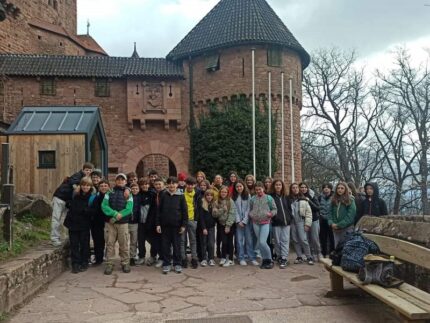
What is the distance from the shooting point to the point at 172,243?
7.34m

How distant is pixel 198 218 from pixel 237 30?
15.1 meters

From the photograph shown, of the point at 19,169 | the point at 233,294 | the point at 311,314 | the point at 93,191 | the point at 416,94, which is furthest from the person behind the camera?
the point at 416,94

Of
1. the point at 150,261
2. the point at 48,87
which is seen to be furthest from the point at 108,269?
the point at 48,87

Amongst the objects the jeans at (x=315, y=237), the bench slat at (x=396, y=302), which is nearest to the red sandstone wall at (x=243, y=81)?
the jeans at (x=315, y=237)

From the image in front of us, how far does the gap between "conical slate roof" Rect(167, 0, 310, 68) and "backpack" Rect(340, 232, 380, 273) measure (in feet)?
53.7

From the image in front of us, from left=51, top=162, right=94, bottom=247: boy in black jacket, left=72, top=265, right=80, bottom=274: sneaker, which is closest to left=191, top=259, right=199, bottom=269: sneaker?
left=72, top=265, right=80, bottom=274: sneaker

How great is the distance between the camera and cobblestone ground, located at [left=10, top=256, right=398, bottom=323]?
188 inches

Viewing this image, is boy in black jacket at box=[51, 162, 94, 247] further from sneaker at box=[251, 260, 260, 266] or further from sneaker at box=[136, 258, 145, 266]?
sneaker at box=[251, 260, 260, 266]

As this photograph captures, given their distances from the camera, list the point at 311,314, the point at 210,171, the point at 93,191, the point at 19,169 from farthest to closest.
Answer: the point at 210,171 → the point at 19,169 → the point at 93,191 → the point at 311,314

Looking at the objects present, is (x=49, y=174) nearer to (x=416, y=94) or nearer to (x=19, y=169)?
(x=19, y=169)

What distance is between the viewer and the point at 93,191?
7324 millimetres

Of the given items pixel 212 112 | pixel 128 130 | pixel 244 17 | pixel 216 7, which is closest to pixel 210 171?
pixel 212 112

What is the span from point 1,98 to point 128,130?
5942 mm

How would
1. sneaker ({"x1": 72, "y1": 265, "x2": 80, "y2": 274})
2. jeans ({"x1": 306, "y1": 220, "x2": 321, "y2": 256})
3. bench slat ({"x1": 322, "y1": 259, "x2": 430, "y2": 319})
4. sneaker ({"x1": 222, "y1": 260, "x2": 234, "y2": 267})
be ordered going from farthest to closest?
jeans ({"x1": 306, "y1": 220, "x2": 321, "y2": 256})
sneaker ({"x1": 222, "y1": 260, "x2": 234, "y2": 267})
sneaker ({"x1": 72, "y1": 265, "x2": 80, "y2": 274})
bench slat ({"x1": 322, "y1": 259, "x2": 430, "y2": 319})
